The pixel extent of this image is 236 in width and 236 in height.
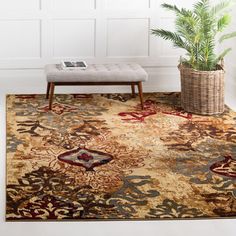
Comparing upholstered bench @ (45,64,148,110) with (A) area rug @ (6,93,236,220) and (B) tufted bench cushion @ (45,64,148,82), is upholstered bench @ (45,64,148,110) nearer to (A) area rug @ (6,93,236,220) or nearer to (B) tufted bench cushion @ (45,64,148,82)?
(B) tufted bench cushion @ (45,64,148,82)

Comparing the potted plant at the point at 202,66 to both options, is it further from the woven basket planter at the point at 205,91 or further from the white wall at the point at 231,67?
the white wall at the point at 231,67

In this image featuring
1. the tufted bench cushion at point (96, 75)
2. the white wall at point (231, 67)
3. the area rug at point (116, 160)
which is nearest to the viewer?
the area rug at point (116, 160)

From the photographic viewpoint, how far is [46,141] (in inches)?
214

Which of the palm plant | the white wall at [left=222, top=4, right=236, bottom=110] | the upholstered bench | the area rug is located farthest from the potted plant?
the white wall at [left=222, top=4, right=236, bottom=110]

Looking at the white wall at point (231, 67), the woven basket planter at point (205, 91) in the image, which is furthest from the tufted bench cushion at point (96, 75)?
the white wall at point (231, 67)

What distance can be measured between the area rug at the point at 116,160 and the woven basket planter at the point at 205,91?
0.38 feet

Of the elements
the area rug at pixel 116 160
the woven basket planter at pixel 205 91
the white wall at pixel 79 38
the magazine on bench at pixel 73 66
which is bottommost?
the area rug at pixel 116 160

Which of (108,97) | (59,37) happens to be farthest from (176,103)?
(59,37)

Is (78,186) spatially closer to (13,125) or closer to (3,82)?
(13,125)

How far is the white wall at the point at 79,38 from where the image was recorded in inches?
281

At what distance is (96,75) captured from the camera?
21.1 feet

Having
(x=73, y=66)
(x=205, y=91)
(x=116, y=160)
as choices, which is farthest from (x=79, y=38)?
(x=116, y=160)

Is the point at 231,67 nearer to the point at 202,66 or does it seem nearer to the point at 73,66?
the point at 202,66

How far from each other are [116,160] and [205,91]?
165 cm
